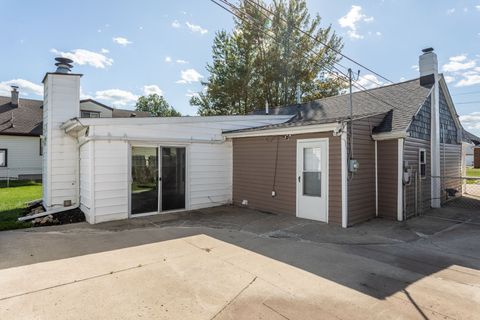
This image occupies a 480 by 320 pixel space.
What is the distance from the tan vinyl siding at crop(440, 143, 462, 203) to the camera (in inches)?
394

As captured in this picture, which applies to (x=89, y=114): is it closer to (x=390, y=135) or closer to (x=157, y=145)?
(x=157, y=145)

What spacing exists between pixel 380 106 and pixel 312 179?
12.4 feet

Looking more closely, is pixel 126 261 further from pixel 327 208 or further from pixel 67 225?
pixel 327 208

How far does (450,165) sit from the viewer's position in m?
10.7

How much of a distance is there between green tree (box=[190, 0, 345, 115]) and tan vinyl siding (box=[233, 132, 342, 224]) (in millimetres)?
12799

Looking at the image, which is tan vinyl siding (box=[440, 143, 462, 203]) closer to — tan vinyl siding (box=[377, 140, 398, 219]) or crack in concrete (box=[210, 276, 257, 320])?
tan vinyl siding (box=[377, 140, 398, 219])

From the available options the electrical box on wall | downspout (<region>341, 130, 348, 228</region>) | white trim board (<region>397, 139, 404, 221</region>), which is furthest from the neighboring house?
white trim board (<region>397, 139, 404, 221</region>)

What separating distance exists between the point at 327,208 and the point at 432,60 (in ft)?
21.4

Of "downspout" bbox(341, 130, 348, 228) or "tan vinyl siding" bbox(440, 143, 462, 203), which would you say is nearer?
"downspout" bbox(341, 130, 348, 228)

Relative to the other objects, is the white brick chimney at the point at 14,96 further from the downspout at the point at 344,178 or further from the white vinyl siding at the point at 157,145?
the downspout at the point at 344,178

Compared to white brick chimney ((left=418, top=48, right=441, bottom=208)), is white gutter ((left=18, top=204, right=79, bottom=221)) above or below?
below

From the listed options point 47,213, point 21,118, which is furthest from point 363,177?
point 21,118

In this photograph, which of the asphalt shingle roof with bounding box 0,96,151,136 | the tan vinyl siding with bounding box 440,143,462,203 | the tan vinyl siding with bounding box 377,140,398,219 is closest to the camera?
the tan vinyl siding with bounding box 377,140,398,219

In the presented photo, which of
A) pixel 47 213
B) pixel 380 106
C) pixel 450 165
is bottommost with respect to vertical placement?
pixel 47 213
